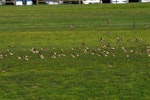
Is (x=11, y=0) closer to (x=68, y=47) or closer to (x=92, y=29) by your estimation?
(x=92, y=29)

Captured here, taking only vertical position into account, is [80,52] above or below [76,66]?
below

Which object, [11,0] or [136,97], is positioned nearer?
[136,97]

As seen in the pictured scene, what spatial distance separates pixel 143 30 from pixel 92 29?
267cm

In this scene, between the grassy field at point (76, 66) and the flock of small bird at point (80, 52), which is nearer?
the grassy field at point (76, 66)

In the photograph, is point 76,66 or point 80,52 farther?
point 80,52

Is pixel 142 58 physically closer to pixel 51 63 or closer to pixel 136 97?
pixel 51 63

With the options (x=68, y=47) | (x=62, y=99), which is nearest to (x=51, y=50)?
(x=68, y=47)

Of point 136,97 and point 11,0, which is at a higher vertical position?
point 136,97

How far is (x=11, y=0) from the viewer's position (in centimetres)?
8062

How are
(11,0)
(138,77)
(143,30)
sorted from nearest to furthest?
1. (138,77)
2. (143,30)
3. (11,0)

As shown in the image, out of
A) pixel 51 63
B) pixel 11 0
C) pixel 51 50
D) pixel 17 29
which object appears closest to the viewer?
pixel 51 63

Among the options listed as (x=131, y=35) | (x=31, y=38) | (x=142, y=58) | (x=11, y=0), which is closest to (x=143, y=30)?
(x=131, y=35)

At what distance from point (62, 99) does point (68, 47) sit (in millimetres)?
9652

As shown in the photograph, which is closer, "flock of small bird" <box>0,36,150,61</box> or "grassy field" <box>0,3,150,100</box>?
"grassy field" <box>0,3,150,100</box>
